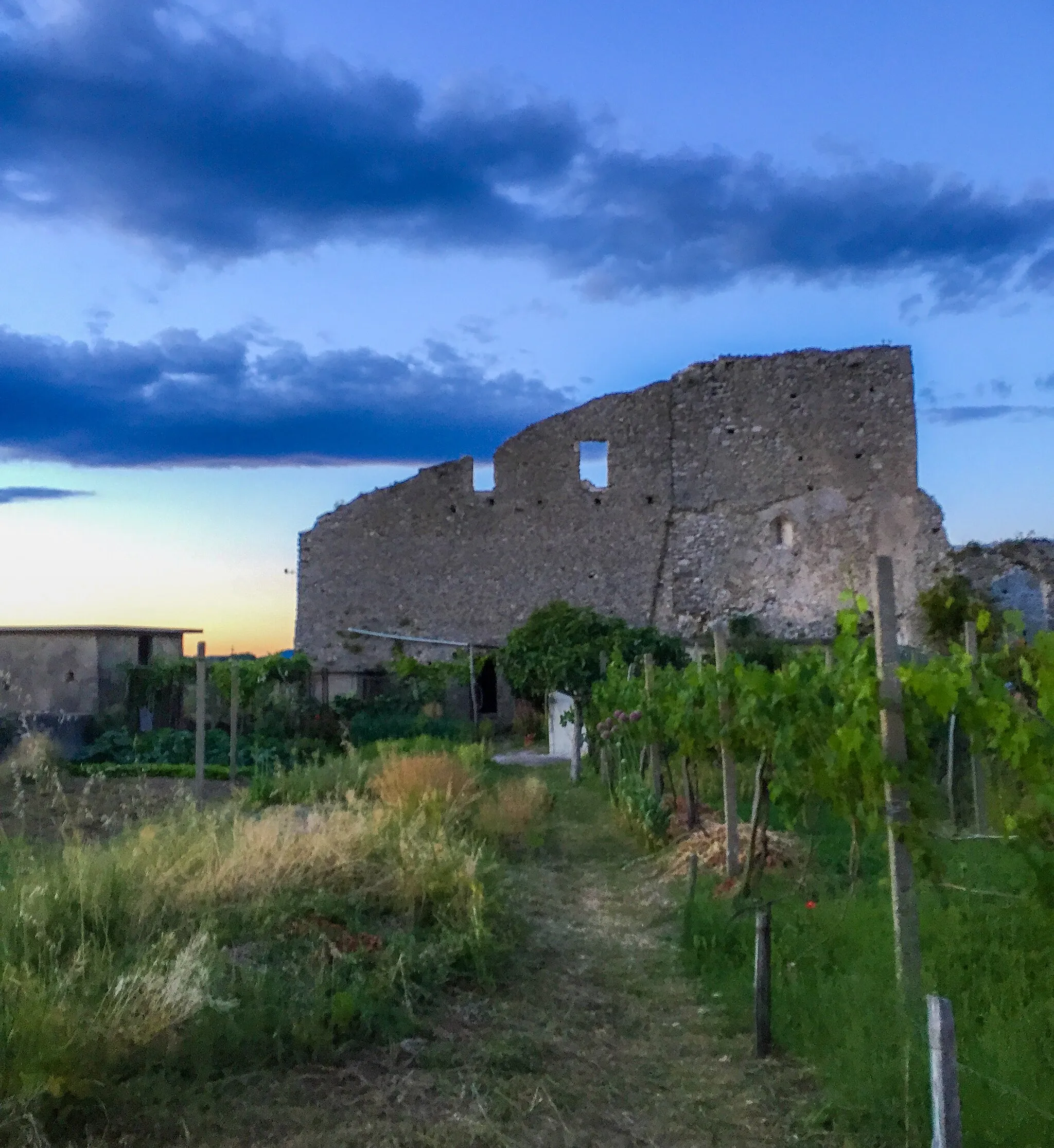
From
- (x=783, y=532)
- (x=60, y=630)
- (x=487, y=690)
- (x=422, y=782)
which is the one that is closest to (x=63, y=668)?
(x=60, y=630)

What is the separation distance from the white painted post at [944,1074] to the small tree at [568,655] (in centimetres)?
944

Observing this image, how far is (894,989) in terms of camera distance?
3705 millimetres

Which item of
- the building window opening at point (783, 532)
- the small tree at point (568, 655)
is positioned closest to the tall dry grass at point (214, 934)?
the small tree at point (568, 655)

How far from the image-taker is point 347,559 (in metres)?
21.3

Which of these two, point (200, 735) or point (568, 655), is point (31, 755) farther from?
point (568, 655)

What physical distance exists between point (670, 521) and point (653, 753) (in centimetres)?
1122

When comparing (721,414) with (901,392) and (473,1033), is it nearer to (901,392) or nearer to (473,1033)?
(901,392)

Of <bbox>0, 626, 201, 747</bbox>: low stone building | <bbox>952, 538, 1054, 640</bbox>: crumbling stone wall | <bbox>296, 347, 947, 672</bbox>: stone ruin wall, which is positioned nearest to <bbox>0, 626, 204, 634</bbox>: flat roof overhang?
<bbox>0, 626, 201, 747</bbox>: low stone building

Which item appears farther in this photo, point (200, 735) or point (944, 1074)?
point (200, 735)

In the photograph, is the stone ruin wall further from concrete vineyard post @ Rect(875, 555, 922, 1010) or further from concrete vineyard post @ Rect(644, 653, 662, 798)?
concrete vineyard post @ Rect(875, 555, 922, 1010)

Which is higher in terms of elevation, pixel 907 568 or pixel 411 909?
pixel 907 568

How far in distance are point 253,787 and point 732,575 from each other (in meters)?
12.0

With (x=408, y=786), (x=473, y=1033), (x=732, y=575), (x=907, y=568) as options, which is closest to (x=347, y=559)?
(x=732, y=575)

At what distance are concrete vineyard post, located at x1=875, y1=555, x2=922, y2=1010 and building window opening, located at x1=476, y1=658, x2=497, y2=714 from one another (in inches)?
636
